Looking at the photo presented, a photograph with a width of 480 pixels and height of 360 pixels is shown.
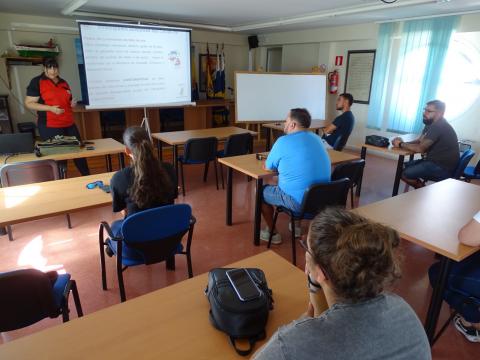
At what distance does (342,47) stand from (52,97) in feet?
17.6

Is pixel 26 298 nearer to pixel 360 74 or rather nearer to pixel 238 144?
pixel 238 144

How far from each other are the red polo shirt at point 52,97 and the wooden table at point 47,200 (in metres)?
1.60

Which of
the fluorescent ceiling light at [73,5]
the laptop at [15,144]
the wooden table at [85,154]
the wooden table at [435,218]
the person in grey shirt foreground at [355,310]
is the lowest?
the wooden table at [435,218]

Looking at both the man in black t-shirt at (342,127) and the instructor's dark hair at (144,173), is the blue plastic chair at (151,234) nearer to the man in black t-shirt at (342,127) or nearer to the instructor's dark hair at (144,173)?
the instructor's dark hair at (144,173)

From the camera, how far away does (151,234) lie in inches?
75.7

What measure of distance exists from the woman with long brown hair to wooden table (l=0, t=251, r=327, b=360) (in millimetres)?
848

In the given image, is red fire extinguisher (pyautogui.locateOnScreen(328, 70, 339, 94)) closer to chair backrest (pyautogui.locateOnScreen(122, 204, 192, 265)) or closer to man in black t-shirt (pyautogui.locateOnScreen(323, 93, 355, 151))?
man in black t-shirt (pyautogui.locateOnScreen(323, 93, 355, 151))

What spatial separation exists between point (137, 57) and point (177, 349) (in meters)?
4.47

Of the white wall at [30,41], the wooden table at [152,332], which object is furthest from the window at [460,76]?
the white wall at [30,41]

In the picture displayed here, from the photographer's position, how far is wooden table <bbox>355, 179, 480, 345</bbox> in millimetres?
1702

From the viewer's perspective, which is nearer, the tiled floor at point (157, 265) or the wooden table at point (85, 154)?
the tiled floor at point (157, 265)

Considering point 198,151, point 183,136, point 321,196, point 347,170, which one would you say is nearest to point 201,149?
point 198,151

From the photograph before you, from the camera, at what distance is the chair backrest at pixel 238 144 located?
4.31 meters

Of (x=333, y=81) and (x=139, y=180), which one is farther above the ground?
(x=333, y=81)
